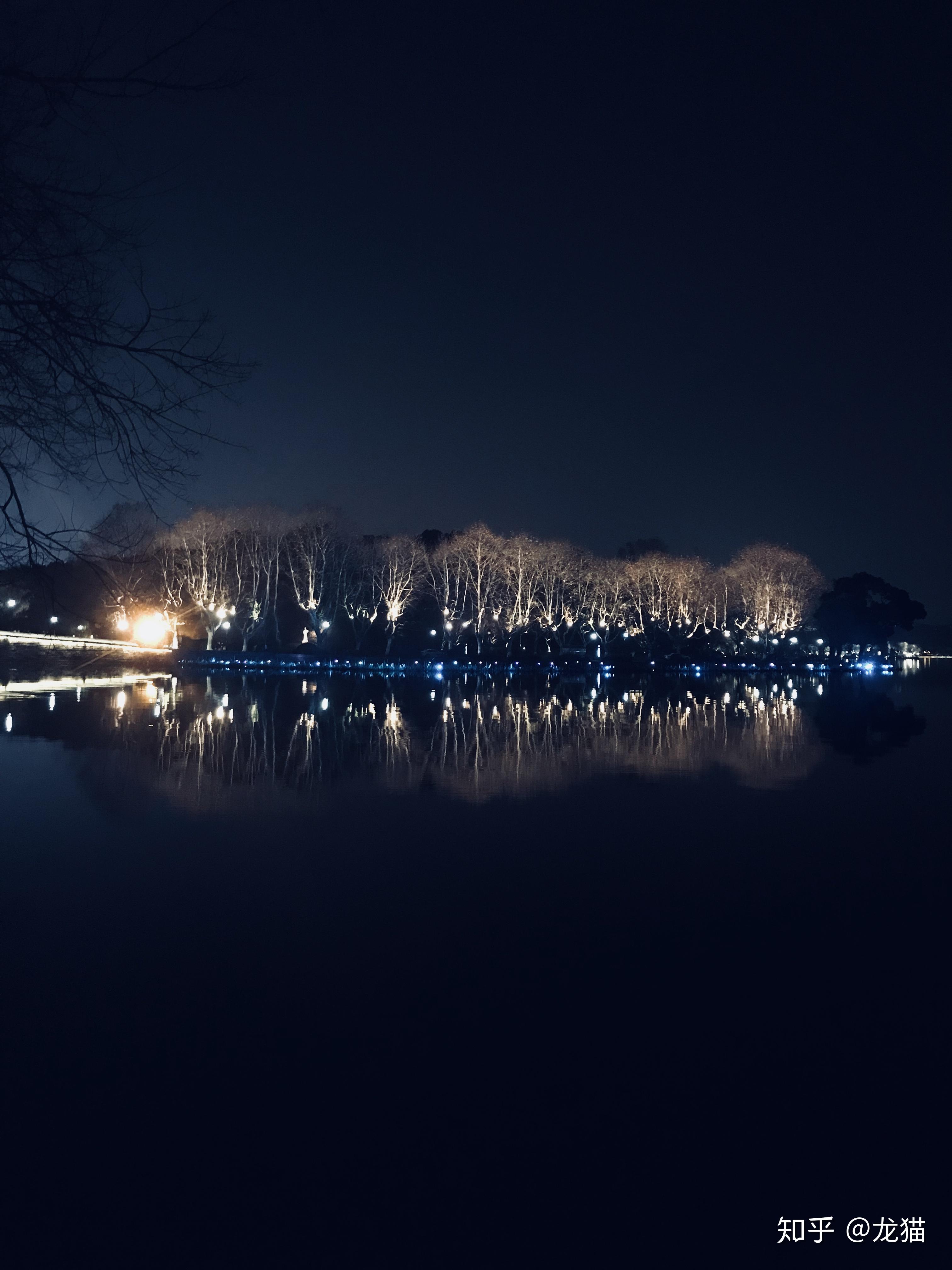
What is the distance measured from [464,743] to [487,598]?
55401 millimetres

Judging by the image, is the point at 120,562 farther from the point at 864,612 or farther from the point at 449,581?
the point at 864,612

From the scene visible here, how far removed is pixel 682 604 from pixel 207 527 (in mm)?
40850

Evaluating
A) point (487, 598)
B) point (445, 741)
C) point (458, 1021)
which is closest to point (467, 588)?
point (487, 598)

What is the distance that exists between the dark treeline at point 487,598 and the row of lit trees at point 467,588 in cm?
14

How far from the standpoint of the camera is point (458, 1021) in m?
5.33

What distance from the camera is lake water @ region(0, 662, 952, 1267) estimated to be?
368cm

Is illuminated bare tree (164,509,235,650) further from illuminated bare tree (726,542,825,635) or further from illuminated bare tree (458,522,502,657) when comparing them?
illuminated bare tree (726,542,825,635)

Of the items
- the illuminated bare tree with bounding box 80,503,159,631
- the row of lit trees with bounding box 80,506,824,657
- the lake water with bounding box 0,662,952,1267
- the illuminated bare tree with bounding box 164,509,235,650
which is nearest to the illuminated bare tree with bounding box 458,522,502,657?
the row of lit trees with bounding box 80,506,824,657

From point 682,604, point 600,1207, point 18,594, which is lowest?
point 600,1207

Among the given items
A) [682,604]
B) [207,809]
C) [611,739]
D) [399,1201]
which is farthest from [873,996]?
[682,604]

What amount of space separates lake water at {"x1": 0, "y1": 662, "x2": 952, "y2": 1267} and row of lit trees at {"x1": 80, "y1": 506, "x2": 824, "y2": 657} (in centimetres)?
4905

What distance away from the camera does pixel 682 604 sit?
80438mm

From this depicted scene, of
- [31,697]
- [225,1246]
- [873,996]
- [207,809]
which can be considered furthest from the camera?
[31,697]

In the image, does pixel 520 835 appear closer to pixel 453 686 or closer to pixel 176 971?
pixel 176 971
